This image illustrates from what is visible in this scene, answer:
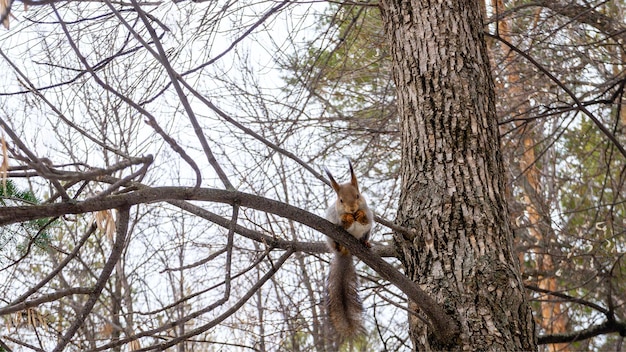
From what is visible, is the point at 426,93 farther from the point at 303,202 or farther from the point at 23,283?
the point at 23,283

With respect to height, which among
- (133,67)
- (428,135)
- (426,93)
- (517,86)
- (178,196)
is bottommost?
(178,196)

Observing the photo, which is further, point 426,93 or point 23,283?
point 23,283

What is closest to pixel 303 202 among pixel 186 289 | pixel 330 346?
pixel 330 346

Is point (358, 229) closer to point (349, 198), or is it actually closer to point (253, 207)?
point (349, 198)

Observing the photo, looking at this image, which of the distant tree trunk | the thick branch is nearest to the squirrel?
the distant tree trunk

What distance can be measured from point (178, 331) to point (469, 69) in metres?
7.24

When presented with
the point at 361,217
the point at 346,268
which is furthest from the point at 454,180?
the point at 346,268

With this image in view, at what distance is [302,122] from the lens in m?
6.14

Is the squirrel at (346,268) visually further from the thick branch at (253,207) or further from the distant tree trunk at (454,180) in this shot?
the thick branch at (253,207)

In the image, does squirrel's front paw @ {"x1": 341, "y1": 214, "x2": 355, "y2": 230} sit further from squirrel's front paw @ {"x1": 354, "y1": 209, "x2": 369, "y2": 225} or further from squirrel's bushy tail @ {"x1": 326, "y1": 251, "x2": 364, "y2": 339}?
squirrel's bushy tail @ {"x1": 326, "y1": 251, "x2": 364, "y2": 339}

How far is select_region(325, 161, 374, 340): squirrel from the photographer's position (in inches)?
118

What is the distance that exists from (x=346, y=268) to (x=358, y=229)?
209 millimetres

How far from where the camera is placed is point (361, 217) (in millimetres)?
3270

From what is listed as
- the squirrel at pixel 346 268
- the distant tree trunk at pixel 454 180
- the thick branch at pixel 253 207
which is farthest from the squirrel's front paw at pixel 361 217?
the thick branch at pixel 253 207
